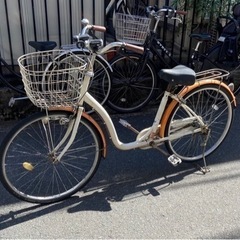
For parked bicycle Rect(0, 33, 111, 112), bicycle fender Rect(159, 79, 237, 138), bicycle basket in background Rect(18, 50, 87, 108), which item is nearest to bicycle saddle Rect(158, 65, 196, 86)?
bicycle fender Rect(159, 79, 237, 138)

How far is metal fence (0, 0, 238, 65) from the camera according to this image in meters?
4.40

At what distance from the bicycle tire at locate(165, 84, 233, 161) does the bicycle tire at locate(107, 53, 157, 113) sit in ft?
2.59

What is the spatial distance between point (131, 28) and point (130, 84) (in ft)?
2.35

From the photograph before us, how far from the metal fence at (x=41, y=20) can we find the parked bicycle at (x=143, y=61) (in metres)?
0.80

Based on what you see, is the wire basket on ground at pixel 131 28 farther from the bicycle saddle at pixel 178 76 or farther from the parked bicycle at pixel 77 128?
the bicycle saddle at pixel 178 76

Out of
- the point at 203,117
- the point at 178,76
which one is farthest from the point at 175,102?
the point at 203,117

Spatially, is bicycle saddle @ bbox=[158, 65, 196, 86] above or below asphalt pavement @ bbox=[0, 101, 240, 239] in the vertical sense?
above

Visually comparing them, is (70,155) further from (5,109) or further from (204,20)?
(204,20)

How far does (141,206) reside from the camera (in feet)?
9.63

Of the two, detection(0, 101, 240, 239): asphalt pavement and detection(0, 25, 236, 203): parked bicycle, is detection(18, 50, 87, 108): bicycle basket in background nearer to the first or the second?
detection(0, 25, 236, 203): parked bicycle

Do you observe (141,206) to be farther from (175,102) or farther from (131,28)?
(131,28)

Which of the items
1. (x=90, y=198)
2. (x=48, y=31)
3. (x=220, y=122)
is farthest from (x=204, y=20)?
(x=90, y=198)

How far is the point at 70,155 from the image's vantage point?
3.40 meters

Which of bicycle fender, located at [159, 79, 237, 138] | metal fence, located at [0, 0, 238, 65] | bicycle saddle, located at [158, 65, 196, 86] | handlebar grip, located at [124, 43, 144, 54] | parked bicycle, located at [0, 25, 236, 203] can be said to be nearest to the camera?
parked bicycle, located at [0, 25, 236, 203]
